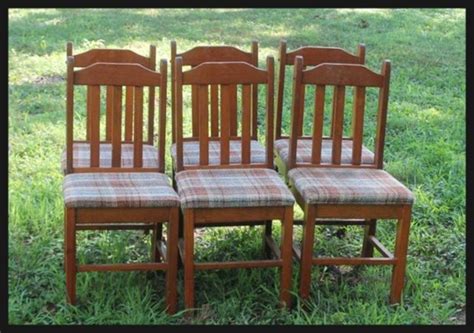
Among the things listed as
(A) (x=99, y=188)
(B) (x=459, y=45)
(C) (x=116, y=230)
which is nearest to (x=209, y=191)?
(A) (x=99, y=188)

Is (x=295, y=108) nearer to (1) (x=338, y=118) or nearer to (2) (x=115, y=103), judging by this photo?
(1) (x=338, y=118)

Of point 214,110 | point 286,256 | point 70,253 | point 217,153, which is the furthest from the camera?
point 214,110

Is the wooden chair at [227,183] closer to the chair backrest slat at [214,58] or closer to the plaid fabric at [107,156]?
the plaid fabric at [107,156]

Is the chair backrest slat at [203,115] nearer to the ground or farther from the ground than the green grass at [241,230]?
farther from the ground

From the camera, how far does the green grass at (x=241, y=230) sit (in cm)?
359

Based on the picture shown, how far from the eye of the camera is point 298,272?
3.89 metres

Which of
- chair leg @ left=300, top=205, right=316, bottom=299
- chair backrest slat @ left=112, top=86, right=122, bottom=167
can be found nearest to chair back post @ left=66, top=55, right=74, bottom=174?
chair backrest slat @ left=112, top=86, right=122, bottom=167

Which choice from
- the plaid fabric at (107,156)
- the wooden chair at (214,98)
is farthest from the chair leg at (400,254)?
the plaid fabric at (107,156)

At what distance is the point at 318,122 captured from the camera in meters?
3.76

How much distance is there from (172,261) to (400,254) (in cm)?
108

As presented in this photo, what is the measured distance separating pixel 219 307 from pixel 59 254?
1.04 meters

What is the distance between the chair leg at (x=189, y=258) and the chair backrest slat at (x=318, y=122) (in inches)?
31.2

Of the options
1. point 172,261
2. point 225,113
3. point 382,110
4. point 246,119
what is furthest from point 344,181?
point 172,261

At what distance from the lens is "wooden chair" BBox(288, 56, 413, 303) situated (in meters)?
3.52
